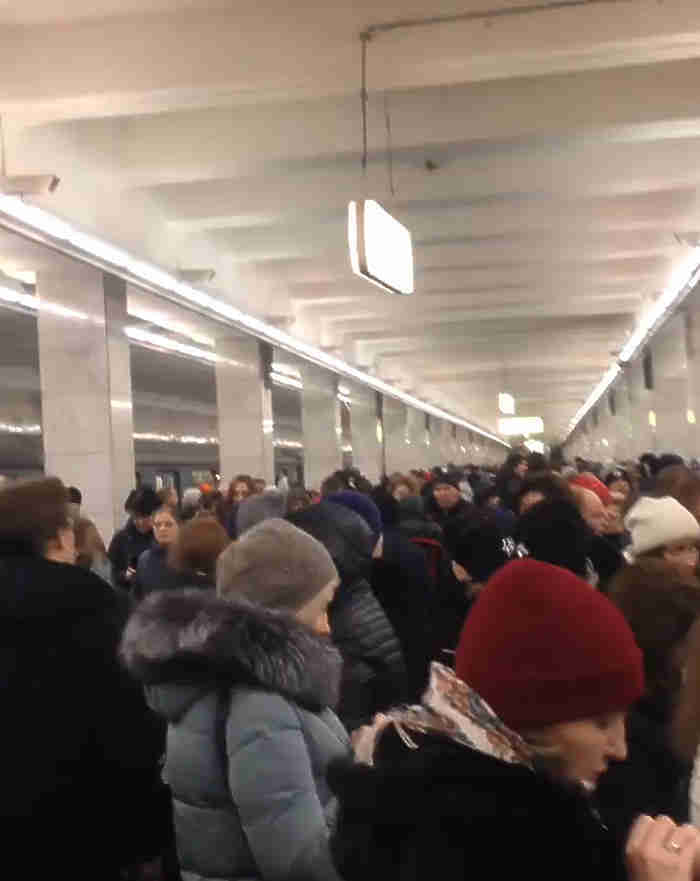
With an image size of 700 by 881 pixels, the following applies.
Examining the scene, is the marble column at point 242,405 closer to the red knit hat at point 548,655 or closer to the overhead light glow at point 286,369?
the overhead light glow at point 286,369

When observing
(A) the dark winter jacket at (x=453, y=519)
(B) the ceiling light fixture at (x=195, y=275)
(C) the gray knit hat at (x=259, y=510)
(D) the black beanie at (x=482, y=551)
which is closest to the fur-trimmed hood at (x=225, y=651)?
(C) the gray knit hat at (x=259, y=510)

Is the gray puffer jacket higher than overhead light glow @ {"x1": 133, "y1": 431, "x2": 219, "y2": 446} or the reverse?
the reverse

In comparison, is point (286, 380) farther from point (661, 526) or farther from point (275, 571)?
point (275, 571)

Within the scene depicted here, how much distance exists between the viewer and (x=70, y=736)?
2.63 m

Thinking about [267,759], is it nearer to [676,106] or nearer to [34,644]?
Result: [34,644]

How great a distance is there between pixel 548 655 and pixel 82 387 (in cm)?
889

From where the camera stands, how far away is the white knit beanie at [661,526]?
436cm

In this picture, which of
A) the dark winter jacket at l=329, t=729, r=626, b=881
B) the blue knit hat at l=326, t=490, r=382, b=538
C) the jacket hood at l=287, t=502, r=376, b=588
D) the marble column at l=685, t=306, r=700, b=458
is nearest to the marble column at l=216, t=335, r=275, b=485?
the marble column at l=685, t=306, r=700, b=458

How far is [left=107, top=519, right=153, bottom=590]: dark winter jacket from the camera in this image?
24.7ft

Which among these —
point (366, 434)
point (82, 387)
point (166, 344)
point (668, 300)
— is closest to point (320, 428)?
point (166, 344)

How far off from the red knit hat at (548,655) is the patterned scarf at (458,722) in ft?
0.14

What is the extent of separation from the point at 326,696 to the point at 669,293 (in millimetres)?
11234

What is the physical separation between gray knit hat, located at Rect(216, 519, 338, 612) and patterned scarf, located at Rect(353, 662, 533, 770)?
3.40 ft

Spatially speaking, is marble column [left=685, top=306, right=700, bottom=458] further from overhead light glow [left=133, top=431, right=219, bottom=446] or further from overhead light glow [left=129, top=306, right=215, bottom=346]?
overhead light glow [left=133, top=431, right=219, bottom=446]
